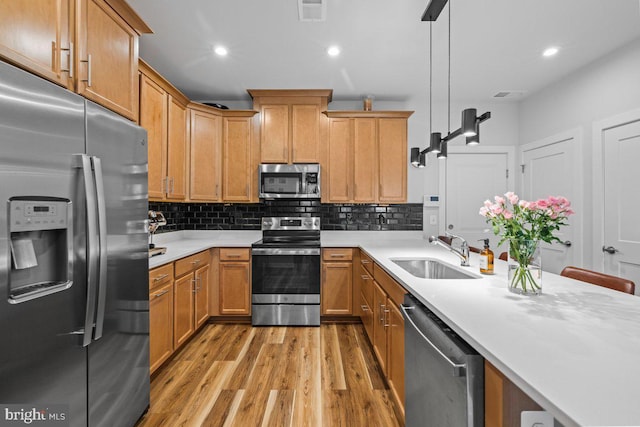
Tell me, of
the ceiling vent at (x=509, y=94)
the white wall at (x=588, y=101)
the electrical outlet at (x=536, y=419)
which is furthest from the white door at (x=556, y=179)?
the electrical outlet at (x=536, y=419)

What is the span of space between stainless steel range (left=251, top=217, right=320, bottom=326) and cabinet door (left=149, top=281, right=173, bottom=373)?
99cm

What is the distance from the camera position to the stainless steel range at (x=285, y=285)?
3273mm

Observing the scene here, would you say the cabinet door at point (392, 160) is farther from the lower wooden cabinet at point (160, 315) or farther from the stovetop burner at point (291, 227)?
the lower wooden cabinet at point (160, 315)

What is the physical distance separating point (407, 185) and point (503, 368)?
3133 mm

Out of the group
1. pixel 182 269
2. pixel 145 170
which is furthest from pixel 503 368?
pixel 182 269

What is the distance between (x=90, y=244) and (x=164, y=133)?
6.11 feet

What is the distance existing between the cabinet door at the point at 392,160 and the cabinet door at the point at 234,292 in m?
1.78

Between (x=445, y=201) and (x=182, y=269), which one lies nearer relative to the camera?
(x=182, y=269)

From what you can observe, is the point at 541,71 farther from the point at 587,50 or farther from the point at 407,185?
the point at 407,185

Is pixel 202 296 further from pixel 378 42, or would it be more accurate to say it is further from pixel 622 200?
pixel 622 200

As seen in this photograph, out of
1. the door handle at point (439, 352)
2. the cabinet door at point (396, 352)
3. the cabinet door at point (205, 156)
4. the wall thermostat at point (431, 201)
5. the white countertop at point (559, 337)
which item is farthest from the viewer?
the wall thermostat at point (431, 201)

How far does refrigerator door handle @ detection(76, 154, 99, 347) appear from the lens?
1.29 metres

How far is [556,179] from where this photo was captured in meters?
3.38

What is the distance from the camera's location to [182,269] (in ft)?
8.57
